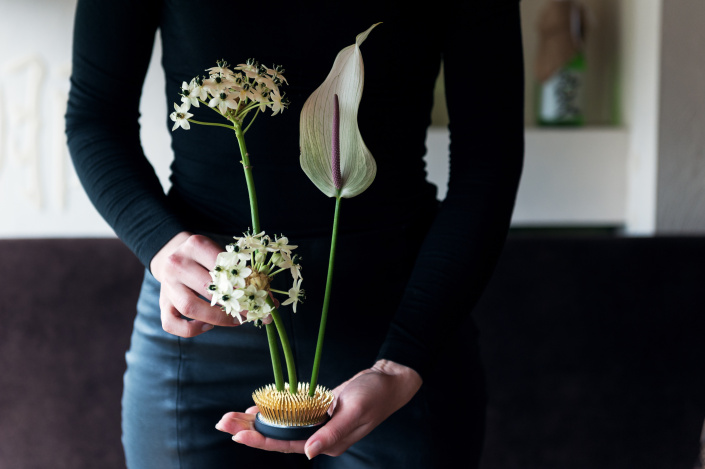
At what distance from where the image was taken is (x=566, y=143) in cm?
137

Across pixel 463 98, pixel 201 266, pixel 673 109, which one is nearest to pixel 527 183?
pixel 673 109

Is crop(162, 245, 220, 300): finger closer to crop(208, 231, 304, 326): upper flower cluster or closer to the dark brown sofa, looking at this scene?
crop(208, 231, 304, 326): upper flower cluster

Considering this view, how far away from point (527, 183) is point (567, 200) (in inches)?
3.7

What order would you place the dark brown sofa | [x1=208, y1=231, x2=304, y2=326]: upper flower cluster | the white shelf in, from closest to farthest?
[x1=208, y1=231, x2=304, y2=326]: upper flower cluster, the dark brown sofa, the white shelf

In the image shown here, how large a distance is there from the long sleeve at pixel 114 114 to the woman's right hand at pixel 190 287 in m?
0.07

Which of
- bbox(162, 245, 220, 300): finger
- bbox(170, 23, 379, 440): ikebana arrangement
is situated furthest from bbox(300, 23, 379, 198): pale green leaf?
bbox(162, 245, 220, 300): finger

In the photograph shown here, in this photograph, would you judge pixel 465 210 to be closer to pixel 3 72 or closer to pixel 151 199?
pixel 151 199

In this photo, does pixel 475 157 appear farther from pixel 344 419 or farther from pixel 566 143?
pixel 566 143

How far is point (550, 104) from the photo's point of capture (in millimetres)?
1440

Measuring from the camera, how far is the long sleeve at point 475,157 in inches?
22.0

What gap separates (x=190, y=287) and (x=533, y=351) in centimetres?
97

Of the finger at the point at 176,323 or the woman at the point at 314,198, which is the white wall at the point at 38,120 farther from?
the finger at the point at 176,323

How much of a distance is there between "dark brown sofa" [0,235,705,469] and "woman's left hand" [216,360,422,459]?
2.71ft

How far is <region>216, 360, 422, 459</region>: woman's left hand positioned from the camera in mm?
443
